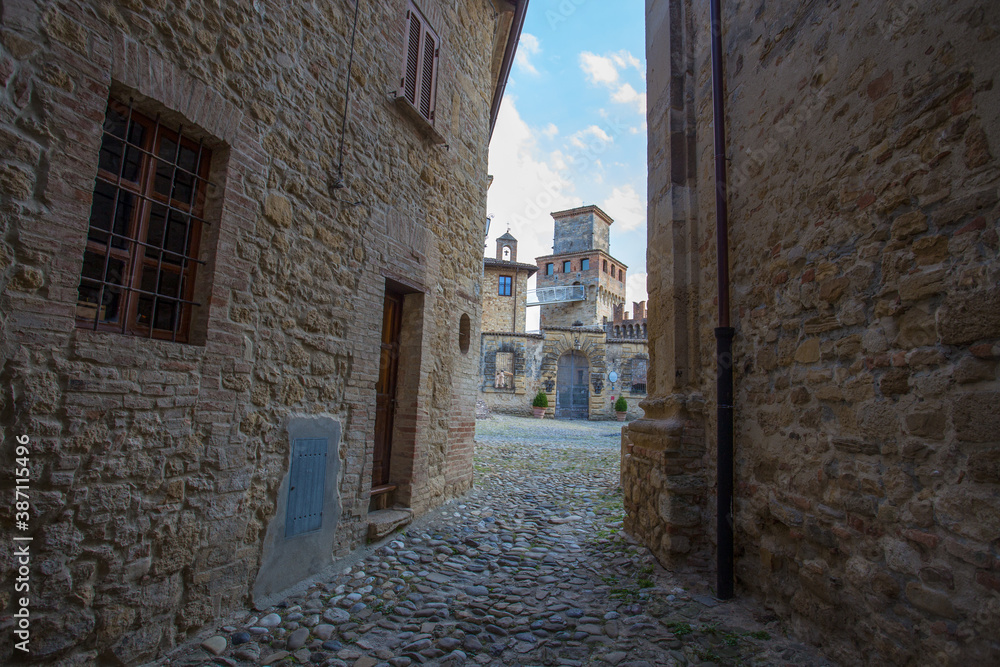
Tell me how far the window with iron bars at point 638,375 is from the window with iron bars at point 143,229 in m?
20.7

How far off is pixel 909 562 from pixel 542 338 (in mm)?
20340

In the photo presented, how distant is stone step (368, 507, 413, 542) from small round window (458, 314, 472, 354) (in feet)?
6.83

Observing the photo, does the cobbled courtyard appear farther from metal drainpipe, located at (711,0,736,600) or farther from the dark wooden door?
the dark wooden door

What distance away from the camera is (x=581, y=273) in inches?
1513

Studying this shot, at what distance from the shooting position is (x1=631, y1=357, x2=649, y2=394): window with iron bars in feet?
A: 72.9

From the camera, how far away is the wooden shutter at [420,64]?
4.92m

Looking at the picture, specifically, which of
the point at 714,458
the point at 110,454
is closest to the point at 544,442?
the point at 714,458

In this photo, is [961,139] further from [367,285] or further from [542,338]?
[542,338]

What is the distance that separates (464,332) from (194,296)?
11.6 feet

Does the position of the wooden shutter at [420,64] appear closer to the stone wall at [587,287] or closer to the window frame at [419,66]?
the window frame at [419,66]

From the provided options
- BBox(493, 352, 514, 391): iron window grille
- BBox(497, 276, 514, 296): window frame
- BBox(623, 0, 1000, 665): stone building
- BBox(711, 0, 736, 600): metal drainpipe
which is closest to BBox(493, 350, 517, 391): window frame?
BBox(493, 352, 514, 391): iron window grille

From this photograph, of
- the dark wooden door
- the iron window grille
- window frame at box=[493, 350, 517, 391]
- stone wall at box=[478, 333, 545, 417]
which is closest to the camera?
the dark wooden door

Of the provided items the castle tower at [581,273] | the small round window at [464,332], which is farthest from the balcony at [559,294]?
the small round window at [464,332]

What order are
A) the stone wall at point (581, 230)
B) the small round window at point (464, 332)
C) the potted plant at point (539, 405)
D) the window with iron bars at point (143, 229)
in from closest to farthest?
1. the window with iron bars at point (143, 229)
2. the small round window at point (464, 332)
3. the potted plant at point (539, 405)
4. the stone wall at point (581, 230)
